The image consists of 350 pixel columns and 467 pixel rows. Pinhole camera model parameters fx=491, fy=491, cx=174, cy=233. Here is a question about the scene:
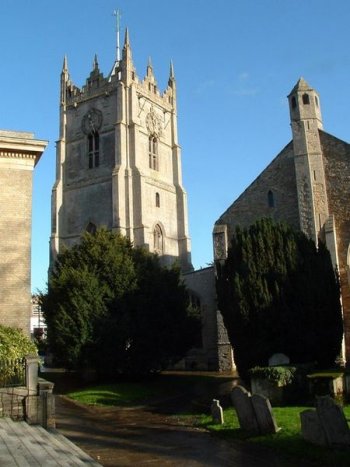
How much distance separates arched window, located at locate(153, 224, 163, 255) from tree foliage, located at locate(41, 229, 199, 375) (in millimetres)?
17874

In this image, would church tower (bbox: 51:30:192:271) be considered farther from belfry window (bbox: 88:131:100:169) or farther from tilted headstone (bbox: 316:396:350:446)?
tilted headstone (bbox: 316:396:350:446)

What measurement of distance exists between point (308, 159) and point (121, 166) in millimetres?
19298

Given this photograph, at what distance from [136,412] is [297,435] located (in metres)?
7.09

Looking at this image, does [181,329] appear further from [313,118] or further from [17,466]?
[17,466]

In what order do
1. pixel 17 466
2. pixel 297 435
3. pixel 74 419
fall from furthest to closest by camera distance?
pixel 74 419, pixel 297 435, pixel 17 466

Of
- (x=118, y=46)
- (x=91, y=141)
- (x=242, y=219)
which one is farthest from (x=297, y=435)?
(x=118, y=46)

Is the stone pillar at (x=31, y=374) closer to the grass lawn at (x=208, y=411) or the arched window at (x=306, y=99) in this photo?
the grass lawn at (x=208, y=411)

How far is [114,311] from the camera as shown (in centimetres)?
2319

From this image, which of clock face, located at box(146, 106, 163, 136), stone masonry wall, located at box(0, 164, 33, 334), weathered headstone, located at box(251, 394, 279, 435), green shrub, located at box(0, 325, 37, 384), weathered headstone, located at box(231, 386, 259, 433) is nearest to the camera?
weathered headstone, located at box(251, 394, 279, 435)

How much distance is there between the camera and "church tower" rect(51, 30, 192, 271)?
4219cm

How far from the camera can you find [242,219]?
29.8m

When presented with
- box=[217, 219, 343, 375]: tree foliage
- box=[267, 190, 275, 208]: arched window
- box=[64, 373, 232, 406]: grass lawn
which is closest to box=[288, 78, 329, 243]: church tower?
box=[267, 190, 275, 208]: arched window

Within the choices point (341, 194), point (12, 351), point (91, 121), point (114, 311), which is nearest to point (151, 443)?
point (12, 351)

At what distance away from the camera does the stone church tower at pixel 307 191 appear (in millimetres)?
26016
